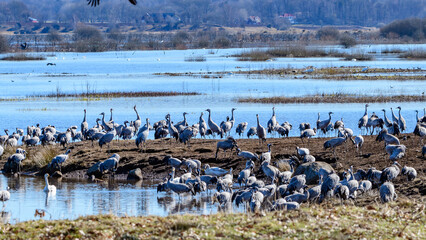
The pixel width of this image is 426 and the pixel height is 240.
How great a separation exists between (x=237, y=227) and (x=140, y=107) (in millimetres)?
27688

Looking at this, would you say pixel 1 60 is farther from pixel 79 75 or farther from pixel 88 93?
pixel 88 93

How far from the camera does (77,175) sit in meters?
18.1

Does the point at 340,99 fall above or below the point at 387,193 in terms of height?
above

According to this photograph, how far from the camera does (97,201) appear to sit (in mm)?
14734

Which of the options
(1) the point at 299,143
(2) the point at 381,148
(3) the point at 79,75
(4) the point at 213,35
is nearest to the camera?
(2) the point at 381,148

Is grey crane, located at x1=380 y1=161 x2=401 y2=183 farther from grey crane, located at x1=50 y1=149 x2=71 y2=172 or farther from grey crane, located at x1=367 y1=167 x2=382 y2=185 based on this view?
grey crane, located at x1=50 y1=149 x2=71 y2=172

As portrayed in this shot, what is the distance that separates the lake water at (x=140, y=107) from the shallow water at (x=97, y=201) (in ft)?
0.07

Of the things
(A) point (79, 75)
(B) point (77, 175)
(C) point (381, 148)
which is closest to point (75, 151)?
(B) point (77, 175)

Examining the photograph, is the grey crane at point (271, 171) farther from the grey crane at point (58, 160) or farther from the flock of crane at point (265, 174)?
the grey crane at point (58, 160)

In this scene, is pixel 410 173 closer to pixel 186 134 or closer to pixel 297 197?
pixel 297 197

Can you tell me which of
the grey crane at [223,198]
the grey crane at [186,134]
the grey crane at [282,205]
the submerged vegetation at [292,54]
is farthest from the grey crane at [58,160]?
the submerged vegetation at [292,54]

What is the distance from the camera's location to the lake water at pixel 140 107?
47.2 ft

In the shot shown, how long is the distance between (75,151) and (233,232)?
12.5m

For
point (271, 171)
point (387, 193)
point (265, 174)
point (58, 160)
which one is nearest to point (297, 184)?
point (271, 171)
